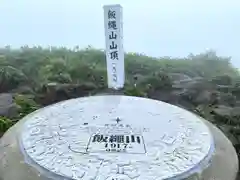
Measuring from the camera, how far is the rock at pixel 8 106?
9.37 feet

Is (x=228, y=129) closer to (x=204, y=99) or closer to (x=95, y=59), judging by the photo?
(x=204, y=99)

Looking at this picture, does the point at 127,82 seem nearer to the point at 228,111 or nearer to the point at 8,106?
the point at 228,111

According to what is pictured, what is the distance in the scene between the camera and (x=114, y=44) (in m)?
2.64

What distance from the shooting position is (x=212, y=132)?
2.06 m

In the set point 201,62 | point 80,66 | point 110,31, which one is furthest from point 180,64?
point 110,31

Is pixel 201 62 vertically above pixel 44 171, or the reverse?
pixel 201 62

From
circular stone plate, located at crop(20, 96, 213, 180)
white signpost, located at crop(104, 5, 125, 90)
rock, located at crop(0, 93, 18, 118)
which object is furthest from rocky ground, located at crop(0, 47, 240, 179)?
circular stone plate, located at crop(20, 96, 213, 180)

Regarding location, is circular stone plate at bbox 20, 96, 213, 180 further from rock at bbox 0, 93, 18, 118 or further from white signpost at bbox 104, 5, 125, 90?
rock at bbox 0, 93, 18, 118

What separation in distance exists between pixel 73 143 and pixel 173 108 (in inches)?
29.5

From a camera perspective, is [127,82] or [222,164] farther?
[127,82]

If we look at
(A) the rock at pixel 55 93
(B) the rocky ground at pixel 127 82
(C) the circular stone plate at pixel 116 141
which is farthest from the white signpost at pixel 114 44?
(A) the rock at pixel 55 93

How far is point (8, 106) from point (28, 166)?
54.6 inches

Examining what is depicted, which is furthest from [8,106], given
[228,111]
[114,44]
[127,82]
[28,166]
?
[228,111]

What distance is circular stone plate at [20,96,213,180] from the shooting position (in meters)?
1.59
